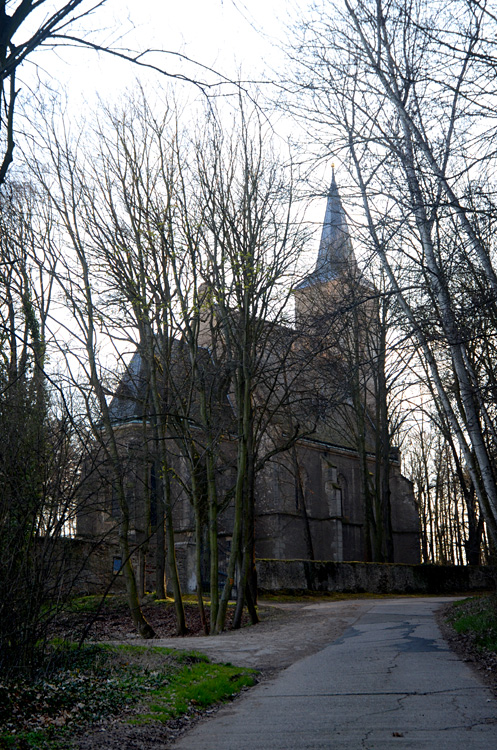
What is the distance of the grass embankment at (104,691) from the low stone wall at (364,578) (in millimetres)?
15148

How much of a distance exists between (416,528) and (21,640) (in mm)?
35850

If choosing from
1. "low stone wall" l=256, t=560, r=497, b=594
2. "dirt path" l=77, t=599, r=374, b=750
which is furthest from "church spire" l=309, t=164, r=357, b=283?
"low stone wall" l=256, t=560, r=497, b=594

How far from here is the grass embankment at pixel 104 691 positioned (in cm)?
534

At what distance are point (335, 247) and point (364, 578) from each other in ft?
57.4

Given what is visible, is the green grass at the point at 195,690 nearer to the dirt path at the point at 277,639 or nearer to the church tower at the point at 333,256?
the dirt path at the point at 277,639

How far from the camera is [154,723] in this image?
5.91m

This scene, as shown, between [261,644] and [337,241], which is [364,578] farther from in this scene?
[337,241]

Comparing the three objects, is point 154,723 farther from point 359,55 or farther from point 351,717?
point 359,55

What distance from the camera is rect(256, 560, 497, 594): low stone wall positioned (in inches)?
947

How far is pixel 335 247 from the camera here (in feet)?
41.1

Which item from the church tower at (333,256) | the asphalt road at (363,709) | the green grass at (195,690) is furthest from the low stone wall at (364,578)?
the green grass at (195,690)

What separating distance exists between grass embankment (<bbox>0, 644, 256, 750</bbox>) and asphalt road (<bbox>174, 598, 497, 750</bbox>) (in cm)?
45

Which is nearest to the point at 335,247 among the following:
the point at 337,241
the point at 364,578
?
the point at 337,241

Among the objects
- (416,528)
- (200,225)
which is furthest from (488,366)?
(416,528)
